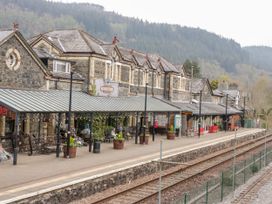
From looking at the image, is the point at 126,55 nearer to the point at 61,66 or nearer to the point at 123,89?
the point at 123,89

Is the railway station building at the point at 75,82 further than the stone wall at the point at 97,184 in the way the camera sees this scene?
Yes

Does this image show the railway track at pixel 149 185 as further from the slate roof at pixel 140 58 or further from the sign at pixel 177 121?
the slate roof at pixel 140 58

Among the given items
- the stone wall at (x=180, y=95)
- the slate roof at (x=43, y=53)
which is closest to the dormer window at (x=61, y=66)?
the slate roof at (x=43, y=53)

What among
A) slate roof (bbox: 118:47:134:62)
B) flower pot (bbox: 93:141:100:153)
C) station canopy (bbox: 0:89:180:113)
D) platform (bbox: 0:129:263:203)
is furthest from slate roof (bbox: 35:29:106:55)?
flower pot (bbox: 93:141:100:153)

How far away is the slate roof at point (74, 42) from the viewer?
1252 inches

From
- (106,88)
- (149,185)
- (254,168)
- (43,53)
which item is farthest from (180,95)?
(149,185)

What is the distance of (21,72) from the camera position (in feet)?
76.6

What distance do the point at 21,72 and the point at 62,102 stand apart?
109 inches

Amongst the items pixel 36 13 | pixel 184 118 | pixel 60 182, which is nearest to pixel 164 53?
pixel 36 13

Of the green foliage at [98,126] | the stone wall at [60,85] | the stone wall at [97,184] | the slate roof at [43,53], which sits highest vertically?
the slate roof at [43,53]

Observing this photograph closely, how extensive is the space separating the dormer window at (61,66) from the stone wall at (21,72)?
357cm

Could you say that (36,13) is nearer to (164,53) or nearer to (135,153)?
(164,53)

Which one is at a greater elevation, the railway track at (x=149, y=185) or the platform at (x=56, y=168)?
the platform at (x=56, y=168)

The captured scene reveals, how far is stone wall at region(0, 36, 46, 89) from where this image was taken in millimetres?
21938
